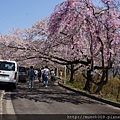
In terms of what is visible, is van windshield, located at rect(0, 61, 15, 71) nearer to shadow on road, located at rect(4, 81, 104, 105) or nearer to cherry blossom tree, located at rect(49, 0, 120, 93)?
shadow on road, located at rect(4, 81, 104, 105)

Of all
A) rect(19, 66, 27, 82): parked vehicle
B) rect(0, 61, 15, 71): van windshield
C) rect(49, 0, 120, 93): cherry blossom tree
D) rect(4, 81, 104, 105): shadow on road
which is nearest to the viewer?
rect(4, 81, 104, 105): shadow on road

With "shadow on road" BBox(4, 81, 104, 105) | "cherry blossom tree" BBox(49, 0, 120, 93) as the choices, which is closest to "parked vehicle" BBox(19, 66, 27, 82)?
"shadow on road" BBox(4, 81, 104, 105)

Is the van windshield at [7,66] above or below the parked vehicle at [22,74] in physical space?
above

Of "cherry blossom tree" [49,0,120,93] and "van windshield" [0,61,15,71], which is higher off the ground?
"cherry blossom tree" [49,0,120,93]

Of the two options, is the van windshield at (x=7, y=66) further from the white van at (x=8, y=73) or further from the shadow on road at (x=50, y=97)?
the shadow on road at (x=50, y=97)

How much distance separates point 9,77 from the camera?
17.7 m

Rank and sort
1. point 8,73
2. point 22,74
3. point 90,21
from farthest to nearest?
1. point 22,74
2. point 8,73
3. point 90,21

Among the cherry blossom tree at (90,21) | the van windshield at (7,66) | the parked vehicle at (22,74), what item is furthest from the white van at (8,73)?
the parked vehicle at (22,74)

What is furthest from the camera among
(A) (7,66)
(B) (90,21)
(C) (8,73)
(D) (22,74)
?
(D) (22,74)

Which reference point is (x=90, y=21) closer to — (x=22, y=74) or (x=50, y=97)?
Result: (x=50, y=97)

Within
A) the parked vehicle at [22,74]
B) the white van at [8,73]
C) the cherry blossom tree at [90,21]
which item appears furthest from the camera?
the parked vehicle at [22,74]

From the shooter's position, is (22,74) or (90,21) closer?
(90,21)

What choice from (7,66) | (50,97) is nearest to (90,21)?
(50,97)

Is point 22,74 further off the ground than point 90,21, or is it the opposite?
point 90,21
